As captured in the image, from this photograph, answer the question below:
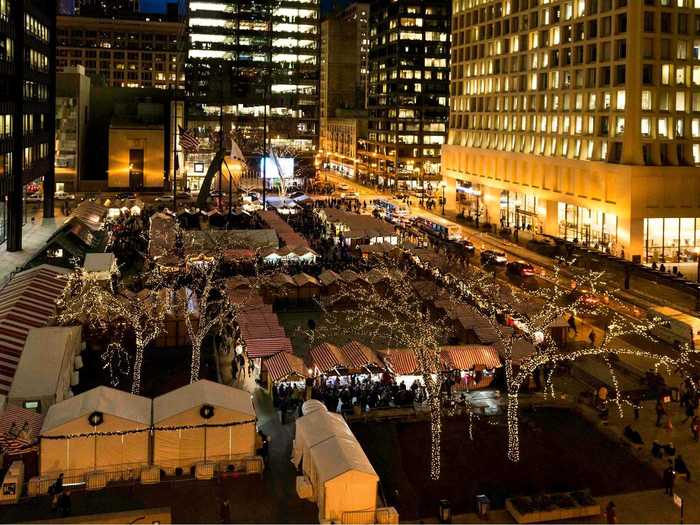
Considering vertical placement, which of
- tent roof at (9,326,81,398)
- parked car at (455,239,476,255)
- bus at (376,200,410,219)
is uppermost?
bus at (376,200,410,219)

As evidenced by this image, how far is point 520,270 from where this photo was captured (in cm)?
5794

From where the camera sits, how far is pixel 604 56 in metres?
71.4

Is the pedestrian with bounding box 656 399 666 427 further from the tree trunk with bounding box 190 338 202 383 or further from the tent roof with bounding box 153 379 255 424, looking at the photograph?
the tree trunk with bounding box 190 338 202 383

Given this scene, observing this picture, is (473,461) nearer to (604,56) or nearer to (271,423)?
(271,423)

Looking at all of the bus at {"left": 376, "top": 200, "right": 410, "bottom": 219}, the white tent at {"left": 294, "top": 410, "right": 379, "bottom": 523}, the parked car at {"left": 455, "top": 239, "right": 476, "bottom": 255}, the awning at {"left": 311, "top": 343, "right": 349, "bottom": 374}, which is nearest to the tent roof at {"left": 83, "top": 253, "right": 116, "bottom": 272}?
the awning at {"left": 311, "top": 343, "right": 349, "bottom": 374}

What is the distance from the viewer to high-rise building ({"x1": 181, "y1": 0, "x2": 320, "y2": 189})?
137 metres

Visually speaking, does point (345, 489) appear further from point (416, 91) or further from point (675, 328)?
point (416, 91)

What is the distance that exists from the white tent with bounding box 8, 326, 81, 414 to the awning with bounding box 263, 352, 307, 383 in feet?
26.0

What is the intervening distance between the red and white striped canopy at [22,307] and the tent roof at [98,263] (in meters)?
2.36

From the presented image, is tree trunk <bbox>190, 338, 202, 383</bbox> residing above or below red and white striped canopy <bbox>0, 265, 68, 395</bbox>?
below

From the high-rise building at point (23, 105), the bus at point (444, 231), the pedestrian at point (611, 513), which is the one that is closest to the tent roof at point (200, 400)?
the pedestrian at point (611, 513)

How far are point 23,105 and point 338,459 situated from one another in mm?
41225

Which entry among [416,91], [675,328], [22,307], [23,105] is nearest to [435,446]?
[22,307]

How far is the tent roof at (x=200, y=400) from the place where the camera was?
23.7m
